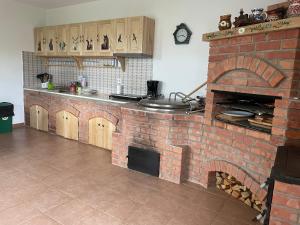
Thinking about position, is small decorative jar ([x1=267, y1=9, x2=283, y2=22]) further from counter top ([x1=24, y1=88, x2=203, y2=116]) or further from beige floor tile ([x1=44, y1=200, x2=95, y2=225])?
beige floor tile ([x1=44, y1=200, x2=95, y2=225])

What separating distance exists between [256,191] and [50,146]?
127 inches

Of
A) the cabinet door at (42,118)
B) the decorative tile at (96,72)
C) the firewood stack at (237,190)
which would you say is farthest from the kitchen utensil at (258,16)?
the cabinet door at (42,118)

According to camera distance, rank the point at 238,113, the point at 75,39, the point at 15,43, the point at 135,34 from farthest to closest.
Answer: the point at 15,43, the point at 75,39, the point at 135,34, the point at 238,113

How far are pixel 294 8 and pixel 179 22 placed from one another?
1.94 metres

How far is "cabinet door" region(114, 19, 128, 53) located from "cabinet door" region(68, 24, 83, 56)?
33.8 inches

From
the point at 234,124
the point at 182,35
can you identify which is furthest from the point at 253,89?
the point at 182,35

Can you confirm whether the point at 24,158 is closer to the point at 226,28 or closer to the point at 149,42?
the point at 149,42

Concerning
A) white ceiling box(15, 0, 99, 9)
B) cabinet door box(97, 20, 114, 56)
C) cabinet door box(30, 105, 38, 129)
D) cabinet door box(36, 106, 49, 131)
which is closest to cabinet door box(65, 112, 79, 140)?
cabinet door box(36, 106, 49, 131)

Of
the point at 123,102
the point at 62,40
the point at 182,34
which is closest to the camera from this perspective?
the point at 182,34

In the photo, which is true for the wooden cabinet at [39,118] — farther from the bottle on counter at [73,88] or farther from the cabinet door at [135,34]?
the cabinet door at [135,34]

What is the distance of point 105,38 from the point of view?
401 cm

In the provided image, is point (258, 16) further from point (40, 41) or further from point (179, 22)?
point (40, 41)

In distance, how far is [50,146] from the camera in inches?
159

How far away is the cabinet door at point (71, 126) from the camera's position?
4406 millimetres
